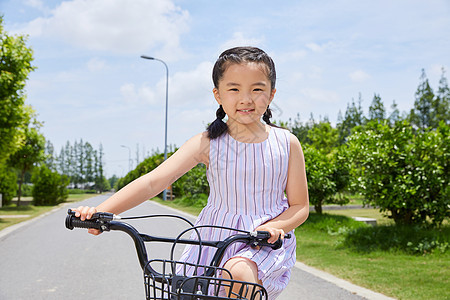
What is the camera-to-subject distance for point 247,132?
7.47 ft

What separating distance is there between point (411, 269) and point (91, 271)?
459 cm

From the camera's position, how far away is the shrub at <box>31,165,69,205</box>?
1114 inches

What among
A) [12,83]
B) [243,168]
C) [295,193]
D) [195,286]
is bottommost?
[195,286]

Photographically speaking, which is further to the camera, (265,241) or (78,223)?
(78,223)

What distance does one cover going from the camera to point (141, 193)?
2119mm

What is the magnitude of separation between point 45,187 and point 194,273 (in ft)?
94.6

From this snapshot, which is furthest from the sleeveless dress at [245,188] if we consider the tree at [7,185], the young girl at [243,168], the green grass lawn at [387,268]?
the tree at [7,185]

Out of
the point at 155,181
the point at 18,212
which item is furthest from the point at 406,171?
the point at 18,212

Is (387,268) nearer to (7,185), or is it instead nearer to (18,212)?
(18,212)

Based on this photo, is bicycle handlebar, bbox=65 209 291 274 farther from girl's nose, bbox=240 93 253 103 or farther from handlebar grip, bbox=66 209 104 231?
girl's nose, bbox=240 93 253 103

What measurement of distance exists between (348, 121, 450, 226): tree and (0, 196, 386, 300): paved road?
254cm

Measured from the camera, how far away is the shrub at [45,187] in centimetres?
2830

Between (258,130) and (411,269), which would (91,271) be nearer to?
(411,269)

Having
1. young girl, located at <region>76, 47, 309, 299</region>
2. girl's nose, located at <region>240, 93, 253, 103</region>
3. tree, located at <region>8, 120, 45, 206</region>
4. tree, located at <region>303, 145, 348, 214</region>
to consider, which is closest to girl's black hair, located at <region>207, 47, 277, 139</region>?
young girl, located at <region>76, 47, 309, 299</region>
